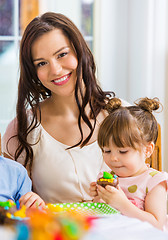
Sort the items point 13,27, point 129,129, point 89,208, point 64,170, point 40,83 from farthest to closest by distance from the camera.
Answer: point 13,27, point 40,83, point 64,170, point 129,129, point 89,208

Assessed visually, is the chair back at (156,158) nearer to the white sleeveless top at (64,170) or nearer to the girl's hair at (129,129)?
the white sleeveless top at (64,170)

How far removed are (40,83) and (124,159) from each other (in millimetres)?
703

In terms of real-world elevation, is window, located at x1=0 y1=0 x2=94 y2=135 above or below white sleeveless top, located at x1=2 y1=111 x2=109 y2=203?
above

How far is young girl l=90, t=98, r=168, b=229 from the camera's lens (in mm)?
1257

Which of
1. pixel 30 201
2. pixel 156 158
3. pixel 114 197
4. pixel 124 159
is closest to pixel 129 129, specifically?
pixel 124 159

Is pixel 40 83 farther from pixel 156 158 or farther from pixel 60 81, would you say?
pixel 156 158

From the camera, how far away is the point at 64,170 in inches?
67.9

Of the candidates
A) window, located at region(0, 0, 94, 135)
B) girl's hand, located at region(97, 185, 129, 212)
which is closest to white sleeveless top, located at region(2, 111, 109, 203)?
girl's hand, located at region(97, 185, 129, 212)

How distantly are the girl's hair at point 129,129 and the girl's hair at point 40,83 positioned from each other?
0.40 meters

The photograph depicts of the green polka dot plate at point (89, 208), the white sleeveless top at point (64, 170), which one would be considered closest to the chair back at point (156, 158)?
the white sleeveless top at point (64, 170)

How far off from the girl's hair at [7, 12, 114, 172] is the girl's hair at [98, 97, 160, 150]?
40 centimetres

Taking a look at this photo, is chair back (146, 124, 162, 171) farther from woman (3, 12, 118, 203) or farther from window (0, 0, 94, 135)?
window (0, 0, 94, 135)

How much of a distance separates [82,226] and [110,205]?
60cm

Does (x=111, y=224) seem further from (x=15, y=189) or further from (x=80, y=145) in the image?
(x=80, y=145)
